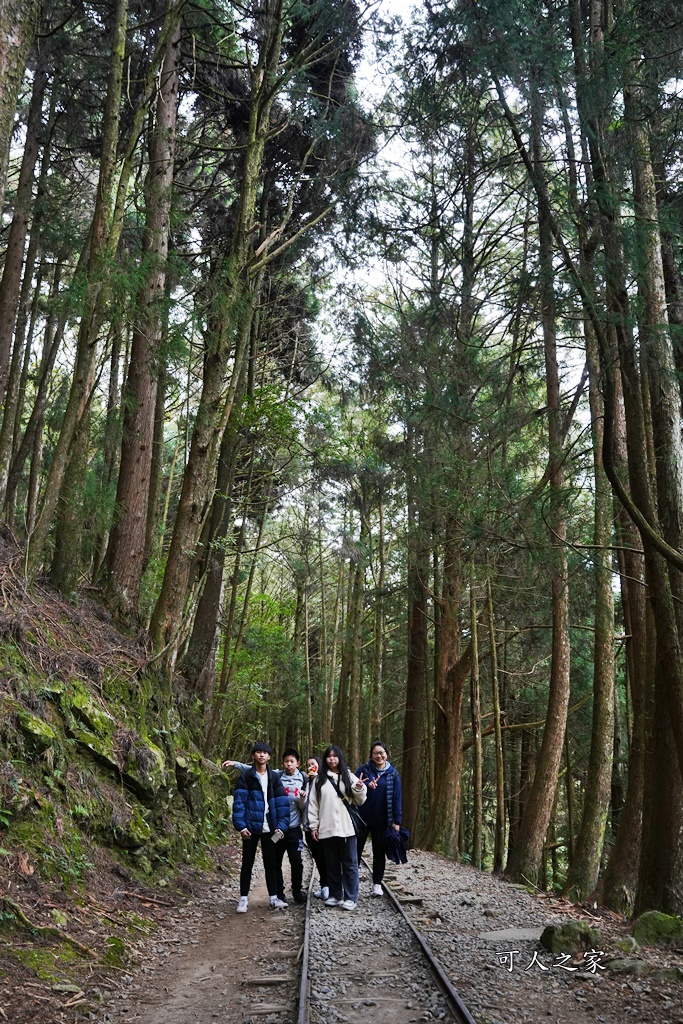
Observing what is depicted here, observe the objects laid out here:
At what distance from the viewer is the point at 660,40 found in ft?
22.0

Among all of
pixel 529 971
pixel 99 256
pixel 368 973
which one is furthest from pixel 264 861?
pixel 99 256

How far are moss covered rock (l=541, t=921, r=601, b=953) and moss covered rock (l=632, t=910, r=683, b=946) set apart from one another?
1.51ft

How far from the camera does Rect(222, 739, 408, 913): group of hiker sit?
25.3ft

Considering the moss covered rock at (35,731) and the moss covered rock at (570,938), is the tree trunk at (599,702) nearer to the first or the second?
the moss covered rock at (570,938)

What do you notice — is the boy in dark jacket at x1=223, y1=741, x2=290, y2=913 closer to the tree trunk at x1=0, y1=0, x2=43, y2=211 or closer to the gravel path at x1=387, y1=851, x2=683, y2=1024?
the gravel path at x1=387, y1=851, x2=683, y2=1024

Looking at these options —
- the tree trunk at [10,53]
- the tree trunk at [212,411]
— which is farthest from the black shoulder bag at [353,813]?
the tree trunk at [10,53]

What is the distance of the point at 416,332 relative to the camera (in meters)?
12.8

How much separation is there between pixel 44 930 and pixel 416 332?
10105 mm

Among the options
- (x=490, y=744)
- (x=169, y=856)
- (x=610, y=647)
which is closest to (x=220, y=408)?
(x=169, y=856)

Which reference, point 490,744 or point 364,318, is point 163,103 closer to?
point 364,318

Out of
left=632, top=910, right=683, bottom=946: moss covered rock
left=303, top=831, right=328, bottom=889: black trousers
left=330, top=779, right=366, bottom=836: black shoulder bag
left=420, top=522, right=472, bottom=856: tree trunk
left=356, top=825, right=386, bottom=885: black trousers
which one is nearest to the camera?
left=632, top=910, right=683, bottom=946: moss covered rock

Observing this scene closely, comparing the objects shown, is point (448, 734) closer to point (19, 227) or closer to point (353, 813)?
point (353, 813)

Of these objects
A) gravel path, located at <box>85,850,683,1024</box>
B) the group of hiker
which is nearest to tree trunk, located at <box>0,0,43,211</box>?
gravel path, located at <box>85,850,683,1024</box>

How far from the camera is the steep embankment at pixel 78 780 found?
17.8 feet
